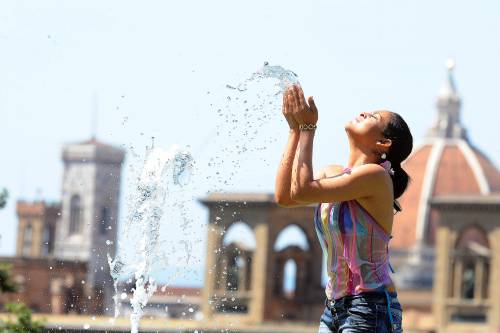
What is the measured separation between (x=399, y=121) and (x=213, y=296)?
55.5 meters

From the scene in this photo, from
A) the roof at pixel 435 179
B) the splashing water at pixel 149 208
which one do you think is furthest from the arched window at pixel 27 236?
the splashing water at pixel 149 208

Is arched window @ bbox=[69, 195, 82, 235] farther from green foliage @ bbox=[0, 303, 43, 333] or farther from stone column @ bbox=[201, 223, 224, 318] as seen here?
green foliage @ bbox=[0, 303, 43, 333]

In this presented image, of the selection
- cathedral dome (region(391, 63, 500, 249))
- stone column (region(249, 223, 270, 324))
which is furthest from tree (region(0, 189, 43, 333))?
cathedral dome (region(391, 63, 500, 249))

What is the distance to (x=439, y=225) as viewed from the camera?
2564 inches

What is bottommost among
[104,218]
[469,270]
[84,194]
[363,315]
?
[363,315]

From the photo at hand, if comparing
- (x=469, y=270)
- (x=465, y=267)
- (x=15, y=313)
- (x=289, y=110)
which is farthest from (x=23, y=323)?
(x=469, y=270)

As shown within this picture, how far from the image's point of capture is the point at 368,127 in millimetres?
6832

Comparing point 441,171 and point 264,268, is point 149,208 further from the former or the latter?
point 441,171

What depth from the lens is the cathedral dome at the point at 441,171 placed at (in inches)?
4144

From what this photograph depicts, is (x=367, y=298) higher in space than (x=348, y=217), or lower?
lower

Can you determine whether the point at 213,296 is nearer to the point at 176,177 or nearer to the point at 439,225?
the point at 439,225

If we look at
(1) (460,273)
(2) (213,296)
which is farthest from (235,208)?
(1) (460,273)

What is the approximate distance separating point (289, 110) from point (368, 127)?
31cm

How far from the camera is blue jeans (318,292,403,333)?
6.63 m
